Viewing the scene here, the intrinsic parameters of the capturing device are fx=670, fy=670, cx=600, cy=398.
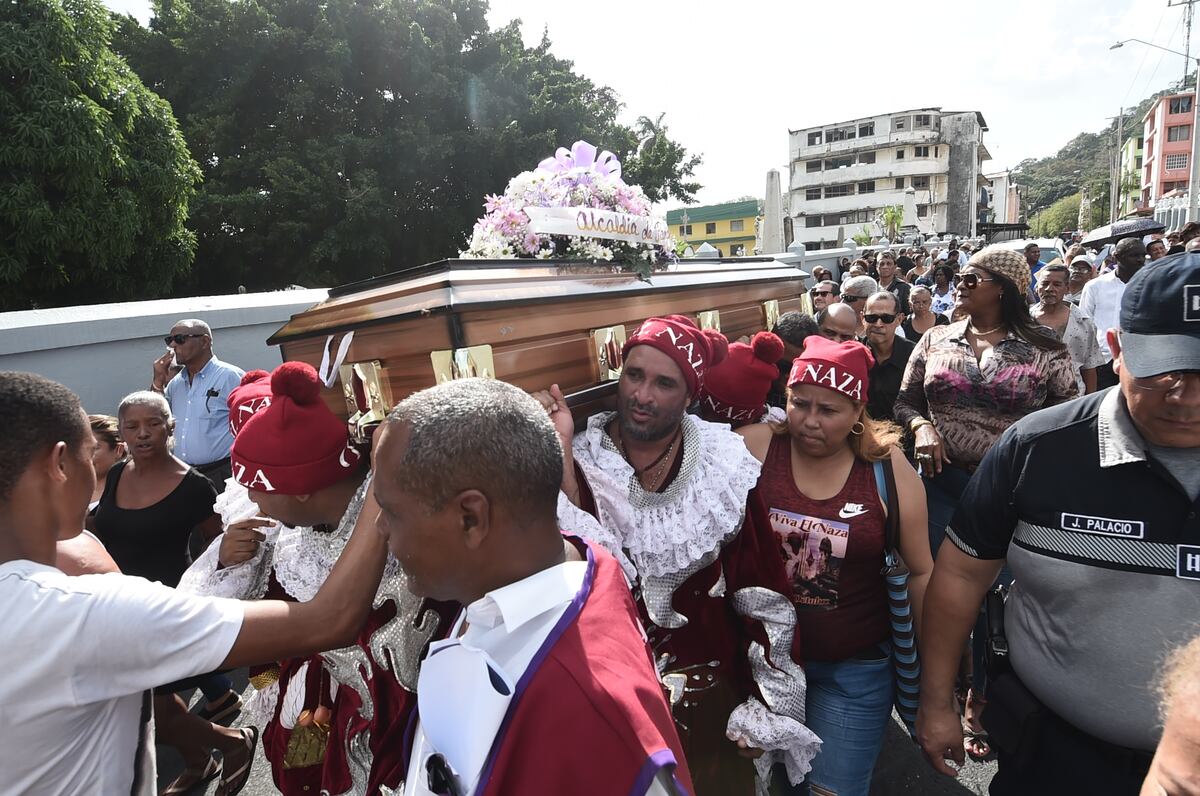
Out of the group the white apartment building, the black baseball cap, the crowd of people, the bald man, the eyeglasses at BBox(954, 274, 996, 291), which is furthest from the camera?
the white apartment building

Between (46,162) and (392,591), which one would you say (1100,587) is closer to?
(392,591)

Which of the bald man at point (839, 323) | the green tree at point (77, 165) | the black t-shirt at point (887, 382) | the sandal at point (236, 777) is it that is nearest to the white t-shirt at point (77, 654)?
the sandal at point (236, 777)

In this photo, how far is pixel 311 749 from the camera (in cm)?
178

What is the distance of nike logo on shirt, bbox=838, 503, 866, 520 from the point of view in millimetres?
2010

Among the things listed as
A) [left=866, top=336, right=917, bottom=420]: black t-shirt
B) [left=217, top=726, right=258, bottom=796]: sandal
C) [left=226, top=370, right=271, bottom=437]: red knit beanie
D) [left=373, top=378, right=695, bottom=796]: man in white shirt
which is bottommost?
[left=217, top=726, right=258, bottom=796]: sandal

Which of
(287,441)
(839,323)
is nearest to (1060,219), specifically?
(839,323)

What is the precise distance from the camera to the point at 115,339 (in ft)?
17.0

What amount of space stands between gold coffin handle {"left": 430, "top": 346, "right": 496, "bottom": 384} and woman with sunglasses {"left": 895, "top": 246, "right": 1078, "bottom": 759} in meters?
2.06

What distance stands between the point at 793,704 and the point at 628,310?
1407 mm

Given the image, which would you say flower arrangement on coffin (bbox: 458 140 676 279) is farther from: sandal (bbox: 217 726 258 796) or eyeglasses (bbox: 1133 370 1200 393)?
sandal (bbox: 217 726 258 796)

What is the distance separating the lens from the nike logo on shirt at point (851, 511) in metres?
2.01

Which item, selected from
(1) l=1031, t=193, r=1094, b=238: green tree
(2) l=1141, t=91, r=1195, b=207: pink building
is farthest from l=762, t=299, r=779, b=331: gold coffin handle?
(1) l=1031, t=193, r=1094, b=238: green tree

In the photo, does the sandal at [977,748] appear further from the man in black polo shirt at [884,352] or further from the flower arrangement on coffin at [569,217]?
the flower arrangement on coffin at [569,217]

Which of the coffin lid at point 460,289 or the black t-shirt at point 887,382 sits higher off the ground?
the coffin lid at point 460,289
